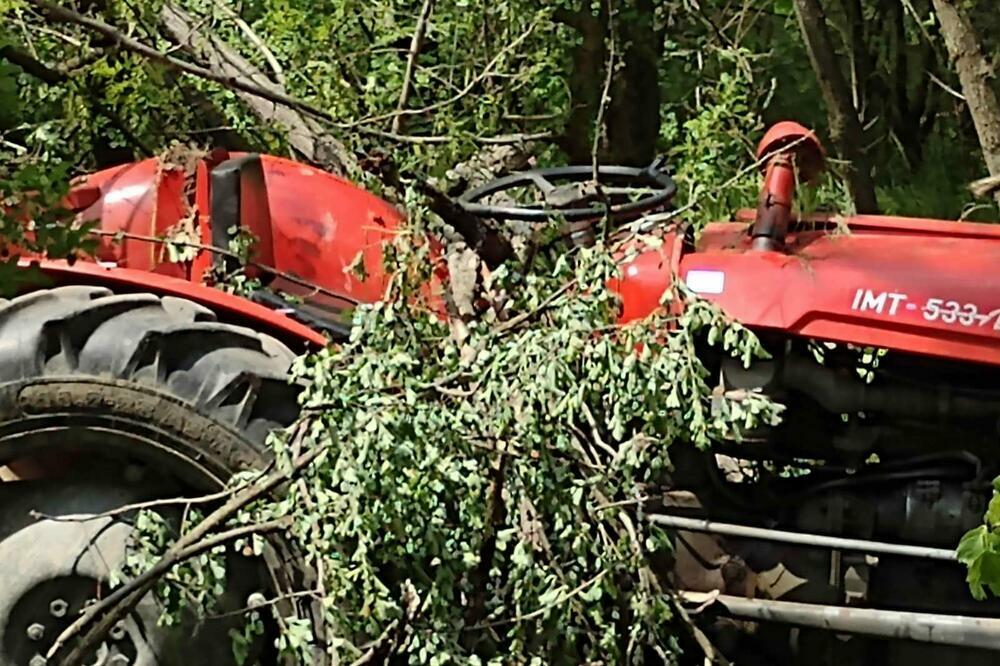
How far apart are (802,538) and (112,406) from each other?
146 centimetres

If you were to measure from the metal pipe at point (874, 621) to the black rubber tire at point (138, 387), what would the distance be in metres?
1.00

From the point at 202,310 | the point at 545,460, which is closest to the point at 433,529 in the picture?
the point at 545,460

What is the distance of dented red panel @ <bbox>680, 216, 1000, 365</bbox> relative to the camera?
2924mm

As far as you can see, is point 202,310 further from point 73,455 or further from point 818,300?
point 818,300

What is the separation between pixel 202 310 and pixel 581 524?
0.98 metres

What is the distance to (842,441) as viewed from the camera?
312cm

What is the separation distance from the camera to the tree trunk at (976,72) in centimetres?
494

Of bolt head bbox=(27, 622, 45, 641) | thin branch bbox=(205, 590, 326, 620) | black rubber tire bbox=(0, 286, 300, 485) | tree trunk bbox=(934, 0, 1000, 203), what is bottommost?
bolt head bbox=(27, 622, 45, 641)

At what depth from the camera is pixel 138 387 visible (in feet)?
9.75

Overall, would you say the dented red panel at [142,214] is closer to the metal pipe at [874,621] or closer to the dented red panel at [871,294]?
the dented red panel at [871,294]

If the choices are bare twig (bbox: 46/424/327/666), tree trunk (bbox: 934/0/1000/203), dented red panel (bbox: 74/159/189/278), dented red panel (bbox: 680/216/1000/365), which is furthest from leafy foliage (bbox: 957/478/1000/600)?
tree trunk (bbox: 934/0/1000/203)

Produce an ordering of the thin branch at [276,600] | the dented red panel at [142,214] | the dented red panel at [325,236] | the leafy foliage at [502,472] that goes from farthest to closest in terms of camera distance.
Answer: the dented red panel at [325,236] < the dented red panel at [142,214] < the thin branch at [276,600] < the leafy foliage at [502,472]

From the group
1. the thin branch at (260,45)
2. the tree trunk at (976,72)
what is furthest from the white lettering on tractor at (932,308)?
the thin branch at (260,45)

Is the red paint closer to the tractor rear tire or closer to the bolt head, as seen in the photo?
the tractor rear tire
